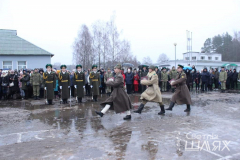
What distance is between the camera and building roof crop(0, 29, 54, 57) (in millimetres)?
28906

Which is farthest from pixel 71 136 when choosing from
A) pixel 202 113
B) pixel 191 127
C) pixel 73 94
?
pixel 73 94

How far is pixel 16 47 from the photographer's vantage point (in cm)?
2966

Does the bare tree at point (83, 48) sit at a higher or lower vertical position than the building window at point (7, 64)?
higher

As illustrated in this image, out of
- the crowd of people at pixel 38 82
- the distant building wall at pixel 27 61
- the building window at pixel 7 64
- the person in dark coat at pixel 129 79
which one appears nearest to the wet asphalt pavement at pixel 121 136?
the crowd of people at pixel 38 82

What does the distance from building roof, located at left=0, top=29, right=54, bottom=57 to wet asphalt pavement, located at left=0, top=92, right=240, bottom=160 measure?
74.5ft

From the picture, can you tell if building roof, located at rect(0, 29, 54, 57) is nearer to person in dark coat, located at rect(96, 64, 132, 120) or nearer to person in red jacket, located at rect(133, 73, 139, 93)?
person in red jacket, located at rect(133, 73, 139, 93)

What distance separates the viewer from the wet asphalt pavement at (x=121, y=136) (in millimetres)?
4492

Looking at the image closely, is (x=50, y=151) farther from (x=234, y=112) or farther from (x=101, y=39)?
(x=101, y=39)

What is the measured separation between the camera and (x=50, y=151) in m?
4.69

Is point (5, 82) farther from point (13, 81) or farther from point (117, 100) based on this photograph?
point (117, 100)

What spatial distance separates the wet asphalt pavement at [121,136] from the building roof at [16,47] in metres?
22.7

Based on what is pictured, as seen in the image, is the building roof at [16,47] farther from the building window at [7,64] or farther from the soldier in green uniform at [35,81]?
the soldier in green uniform at [35,81]

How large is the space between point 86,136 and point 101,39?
1121 inches

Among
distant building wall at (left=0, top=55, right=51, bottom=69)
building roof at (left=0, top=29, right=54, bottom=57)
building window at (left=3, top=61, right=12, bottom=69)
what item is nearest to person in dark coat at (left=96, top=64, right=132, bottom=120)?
building roof at (left=0, top=29, right=54, bottom=57)
